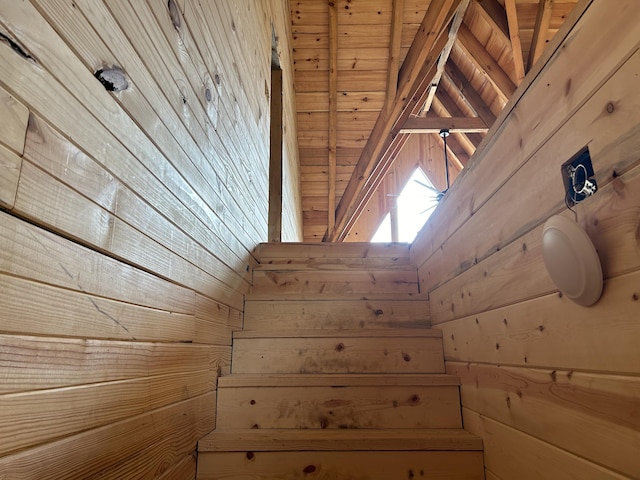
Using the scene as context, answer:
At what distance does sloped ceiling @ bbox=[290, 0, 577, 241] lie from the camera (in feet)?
14.4

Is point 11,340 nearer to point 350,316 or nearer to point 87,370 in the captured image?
point 87,370

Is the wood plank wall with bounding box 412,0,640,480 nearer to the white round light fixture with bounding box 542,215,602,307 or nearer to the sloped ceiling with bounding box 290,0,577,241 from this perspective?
the white round light fixture with bounding box 542,215,602,307

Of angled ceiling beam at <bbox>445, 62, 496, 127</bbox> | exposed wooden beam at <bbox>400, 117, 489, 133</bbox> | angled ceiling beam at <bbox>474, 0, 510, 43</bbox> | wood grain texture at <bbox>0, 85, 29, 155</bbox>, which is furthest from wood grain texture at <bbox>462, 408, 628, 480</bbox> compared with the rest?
angled ceiling beam at <bbox>445, 62, 496, 127</bbox>

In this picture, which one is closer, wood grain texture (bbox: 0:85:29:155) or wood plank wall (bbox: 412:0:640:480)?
wood grain texture (bbox: 0:85:29:155)

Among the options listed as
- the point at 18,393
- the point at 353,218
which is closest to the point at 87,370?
the point at 18,393

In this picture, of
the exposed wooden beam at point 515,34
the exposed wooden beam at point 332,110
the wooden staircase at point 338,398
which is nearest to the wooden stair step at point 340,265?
the wooden staircase at point 338,398

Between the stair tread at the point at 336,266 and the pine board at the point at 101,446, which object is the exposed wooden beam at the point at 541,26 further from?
the pine board at the point at 101,446

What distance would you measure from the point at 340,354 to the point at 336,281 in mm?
559

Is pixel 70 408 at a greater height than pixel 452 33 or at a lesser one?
lesser

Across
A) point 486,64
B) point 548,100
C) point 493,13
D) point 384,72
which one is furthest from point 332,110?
point 548,100

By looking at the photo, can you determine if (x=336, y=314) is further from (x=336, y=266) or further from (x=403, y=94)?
(x=403, y=94)

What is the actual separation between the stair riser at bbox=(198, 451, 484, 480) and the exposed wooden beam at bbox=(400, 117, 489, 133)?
13.6 feet

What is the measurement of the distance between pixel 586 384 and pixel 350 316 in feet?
4.06

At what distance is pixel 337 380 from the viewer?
1.56m
